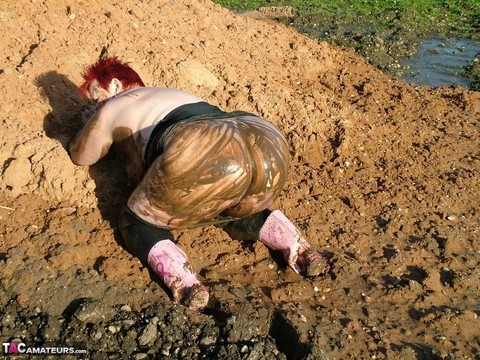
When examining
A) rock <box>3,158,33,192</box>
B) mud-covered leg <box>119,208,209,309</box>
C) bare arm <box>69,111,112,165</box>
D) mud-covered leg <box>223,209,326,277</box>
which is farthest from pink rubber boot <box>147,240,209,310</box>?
rock <box>3,158,33,192</box>

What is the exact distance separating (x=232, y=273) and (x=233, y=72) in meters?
2.58

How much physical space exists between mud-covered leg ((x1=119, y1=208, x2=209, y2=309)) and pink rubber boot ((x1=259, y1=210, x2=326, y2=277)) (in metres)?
0.65

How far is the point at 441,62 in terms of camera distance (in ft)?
29.8

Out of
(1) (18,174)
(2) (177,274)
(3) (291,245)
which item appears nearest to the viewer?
(2) (177,274)

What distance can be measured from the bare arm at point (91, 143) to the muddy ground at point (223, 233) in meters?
0.15

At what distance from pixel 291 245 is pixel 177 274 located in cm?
81

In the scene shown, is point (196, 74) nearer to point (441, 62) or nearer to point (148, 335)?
point (148, 335)

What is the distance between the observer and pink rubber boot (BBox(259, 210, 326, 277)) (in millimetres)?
3550

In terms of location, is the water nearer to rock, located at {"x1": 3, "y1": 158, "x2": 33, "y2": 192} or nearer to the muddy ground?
the muddy ground

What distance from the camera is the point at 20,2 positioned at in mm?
4895

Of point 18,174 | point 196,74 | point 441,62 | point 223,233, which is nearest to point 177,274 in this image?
point 223,233

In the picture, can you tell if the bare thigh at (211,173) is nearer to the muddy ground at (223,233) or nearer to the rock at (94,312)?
the muddy ground at (223,233)

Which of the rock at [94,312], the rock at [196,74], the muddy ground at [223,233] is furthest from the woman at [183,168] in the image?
the rock at [196,74]

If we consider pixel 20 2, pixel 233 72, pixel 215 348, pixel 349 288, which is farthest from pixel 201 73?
pixel 215 348
